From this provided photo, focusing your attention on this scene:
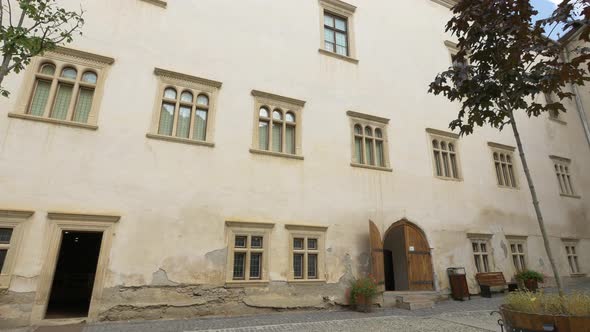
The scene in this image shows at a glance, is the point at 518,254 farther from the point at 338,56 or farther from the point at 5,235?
the point at 5,235

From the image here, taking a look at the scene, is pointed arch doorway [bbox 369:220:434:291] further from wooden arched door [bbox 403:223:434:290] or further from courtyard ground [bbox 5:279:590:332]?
courtyard ground [bbox 5:279:590:332]

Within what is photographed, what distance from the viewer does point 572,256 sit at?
14898 mm

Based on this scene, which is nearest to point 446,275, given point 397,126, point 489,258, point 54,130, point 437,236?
point 437,236

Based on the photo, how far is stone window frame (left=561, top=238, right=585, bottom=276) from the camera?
14.7 metres

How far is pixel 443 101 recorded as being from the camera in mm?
13797

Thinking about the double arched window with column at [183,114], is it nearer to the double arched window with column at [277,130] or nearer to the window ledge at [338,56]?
the double arched window with column at [277,130]

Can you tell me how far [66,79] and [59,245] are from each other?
406 cm

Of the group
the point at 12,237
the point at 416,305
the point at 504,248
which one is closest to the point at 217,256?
the point at 12,237

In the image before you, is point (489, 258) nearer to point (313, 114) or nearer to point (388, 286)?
point (388, 286)

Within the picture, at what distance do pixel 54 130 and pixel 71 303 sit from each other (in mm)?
5419

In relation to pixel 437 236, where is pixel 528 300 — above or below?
below

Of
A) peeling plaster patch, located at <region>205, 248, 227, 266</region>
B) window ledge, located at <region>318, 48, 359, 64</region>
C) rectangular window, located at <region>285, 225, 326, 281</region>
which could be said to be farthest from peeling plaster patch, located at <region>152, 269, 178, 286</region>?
window ledge, located at <region>318, 48, 359, 64</region>

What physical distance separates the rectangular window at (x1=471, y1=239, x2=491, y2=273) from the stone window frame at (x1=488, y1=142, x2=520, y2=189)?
293cm

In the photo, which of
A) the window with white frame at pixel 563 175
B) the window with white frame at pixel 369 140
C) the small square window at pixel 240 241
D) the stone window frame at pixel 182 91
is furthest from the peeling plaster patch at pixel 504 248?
the stone window frame at pixel 182 91
